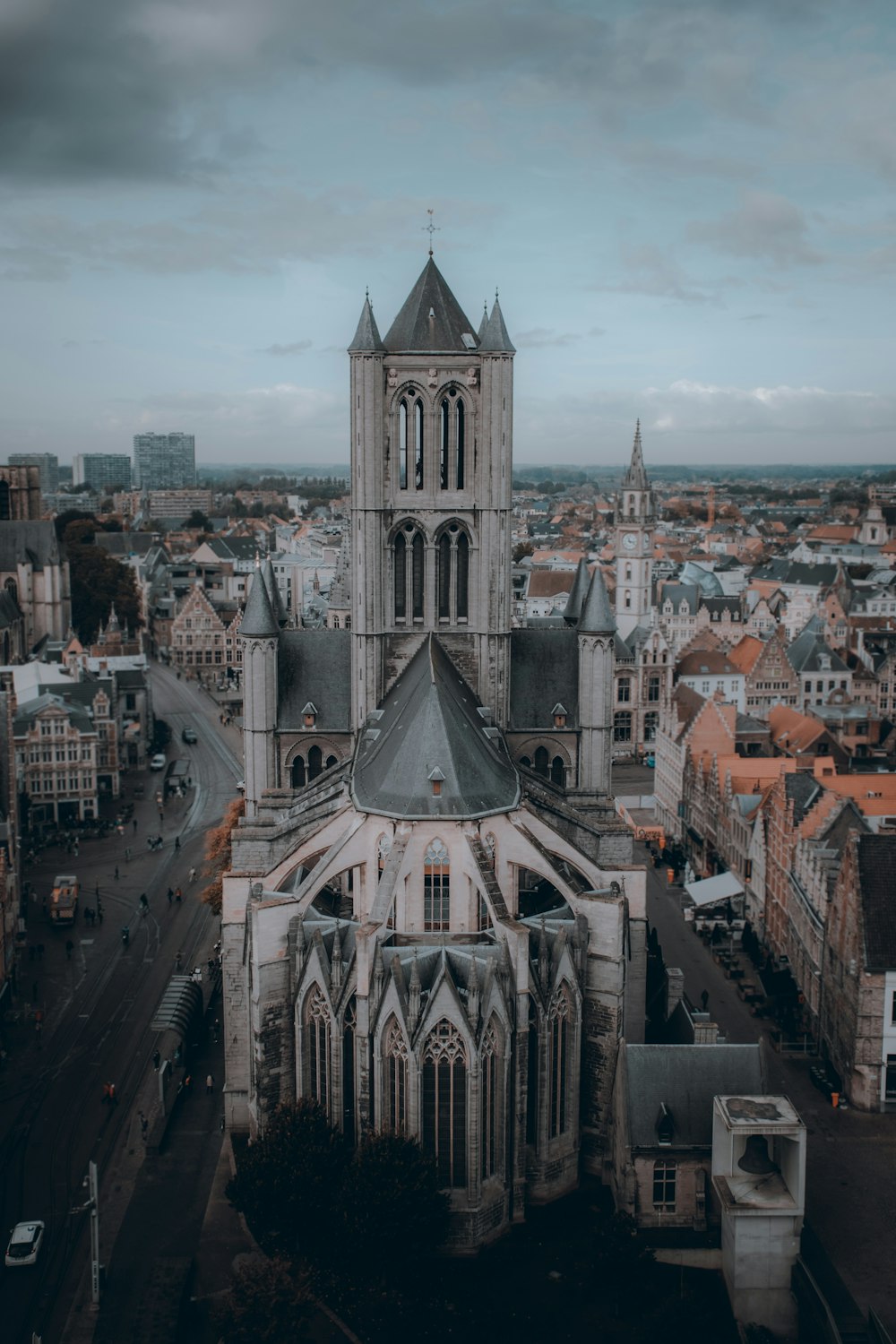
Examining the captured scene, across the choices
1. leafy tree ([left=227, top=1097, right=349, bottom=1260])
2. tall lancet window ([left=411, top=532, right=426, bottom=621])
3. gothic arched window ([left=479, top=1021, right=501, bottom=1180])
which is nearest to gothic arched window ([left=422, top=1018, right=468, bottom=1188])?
gothic arched window ([left=479, top=1021, right=501, bottom=1180])

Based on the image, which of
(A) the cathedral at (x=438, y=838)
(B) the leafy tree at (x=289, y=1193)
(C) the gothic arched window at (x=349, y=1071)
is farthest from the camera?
(C) the gothic arched window at (x=349, y=1071)

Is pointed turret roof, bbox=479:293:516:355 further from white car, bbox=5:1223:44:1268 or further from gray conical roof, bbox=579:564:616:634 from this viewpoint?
white car, bbox=5:1223:44:1268

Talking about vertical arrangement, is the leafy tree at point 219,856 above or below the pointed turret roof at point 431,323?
below

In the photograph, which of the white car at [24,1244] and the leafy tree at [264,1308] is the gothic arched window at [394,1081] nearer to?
the leafy tree at [264,1308]

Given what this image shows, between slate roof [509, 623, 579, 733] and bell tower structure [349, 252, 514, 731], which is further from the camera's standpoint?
slate roof [509, 623, 579, 733]

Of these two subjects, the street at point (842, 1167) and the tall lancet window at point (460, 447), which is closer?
the street at point (842, 1167)

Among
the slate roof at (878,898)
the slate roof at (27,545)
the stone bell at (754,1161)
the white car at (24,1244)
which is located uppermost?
the slate roof at (27,545)

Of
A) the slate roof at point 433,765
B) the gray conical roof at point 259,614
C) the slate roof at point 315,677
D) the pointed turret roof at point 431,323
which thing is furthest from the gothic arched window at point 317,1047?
the pointed turret roof at point 431,323
